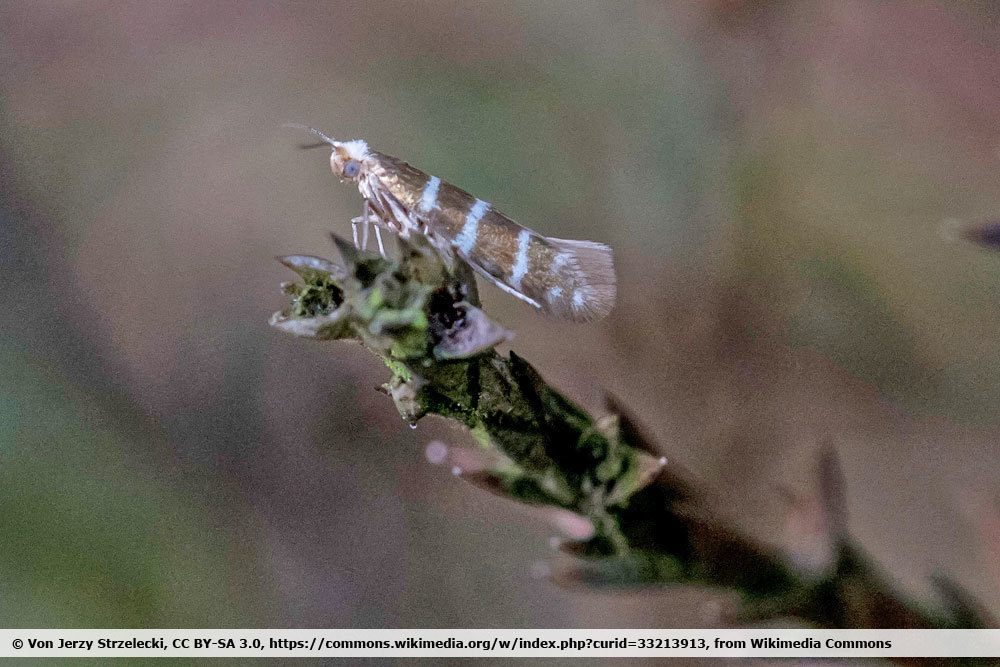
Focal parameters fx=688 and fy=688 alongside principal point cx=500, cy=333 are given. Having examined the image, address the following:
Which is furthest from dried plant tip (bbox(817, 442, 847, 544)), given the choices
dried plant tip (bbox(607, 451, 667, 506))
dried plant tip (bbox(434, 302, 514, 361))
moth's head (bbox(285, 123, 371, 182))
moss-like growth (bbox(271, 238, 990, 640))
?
moth's head (bbox(285, 123, 371, 182))

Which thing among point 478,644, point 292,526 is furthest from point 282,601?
point 478,644

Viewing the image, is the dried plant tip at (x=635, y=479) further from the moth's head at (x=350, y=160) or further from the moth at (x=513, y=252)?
the moth's head at (x=350, y=160)

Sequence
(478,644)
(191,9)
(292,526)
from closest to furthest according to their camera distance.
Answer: (478,644)
(292,526)
(191,9)

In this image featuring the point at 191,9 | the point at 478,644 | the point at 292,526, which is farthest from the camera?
the point at 191,9

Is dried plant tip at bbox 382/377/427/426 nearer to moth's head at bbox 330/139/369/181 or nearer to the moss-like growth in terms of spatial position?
the moss-like growth

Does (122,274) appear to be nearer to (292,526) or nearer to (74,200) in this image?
(74,200)

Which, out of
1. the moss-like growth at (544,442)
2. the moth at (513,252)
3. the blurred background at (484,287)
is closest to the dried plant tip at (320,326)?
the moss-like growth at (544,442)

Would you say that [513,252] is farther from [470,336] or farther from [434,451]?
[470,336]
